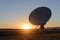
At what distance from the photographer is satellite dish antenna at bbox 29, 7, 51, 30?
3325 cm

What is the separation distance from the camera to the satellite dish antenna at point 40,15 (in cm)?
3325

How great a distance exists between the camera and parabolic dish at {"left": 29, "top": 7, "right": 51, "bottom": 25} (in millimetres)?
33250

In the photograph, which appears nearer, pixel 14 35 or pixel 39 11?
pixel 14 35

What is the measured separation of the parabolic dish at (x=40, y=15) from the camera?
3325 cm

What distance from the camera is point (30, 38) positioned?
32.0 metres

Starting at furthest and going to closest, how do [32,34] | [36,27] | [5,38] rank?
1. [36,27]
2. [32,34]
3. [5,38]

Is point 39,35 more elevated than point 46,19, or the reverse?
point 46,19

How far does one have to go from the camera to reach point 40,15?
112ft

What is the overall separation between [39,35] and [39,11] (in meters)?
3.84

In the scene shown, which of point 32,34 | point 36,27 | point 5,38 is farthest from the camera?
point 36,27

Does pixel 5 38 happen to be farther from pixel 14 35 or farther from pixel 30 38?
pixel 30 38

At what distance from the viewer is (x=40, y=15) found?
34.0m

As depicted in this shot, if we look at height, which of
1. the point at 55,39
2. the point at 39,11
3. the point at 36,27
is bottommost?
the point at 55,39

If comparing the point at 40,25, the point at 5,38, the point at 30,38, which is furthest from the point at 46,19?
the point at 5,38
